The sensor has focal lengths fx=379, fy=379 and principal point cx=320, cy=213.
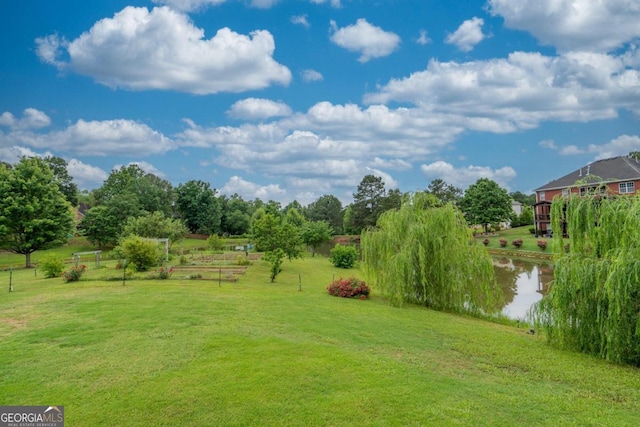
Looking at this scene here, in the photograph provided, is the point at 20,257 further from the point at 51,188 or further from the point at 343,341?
the point at 343,341

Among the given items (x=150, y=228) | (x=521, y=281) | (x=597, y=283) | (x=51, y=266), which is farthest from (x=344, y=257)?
(x=597, y=283)

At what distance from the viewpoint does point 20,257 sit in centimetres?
3400

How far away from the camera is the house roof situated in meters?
39.9

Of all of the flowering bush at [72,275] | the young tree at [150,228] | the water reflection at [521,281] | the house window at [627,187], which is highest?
the house window at [627,187]

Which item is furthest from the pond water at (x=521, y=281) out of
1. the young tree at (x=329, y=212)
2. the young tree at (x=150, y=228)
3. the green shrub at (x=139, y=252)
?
the young tree at (x=329, y=212)

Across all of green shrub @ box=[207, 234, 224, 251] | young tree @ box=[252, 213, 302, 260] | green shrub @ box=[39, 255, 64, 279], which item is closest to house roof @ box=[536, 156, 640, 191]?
young tree @ box=[252, 213, 302, 260]

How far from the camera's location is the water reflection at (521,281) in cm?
1702

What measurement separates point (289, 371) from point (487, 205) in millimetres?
50806

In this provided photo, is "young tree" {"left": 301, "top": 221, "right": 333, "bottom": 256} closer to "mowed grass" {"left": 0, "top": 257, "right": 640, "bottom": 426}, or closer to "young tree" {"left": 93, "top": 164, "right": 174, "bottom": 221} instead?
"young tree" {"left": 93, "top": 164, "right": 174, "bottom": 221}

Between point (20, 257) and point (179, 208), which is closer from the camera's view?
point (20, 257)

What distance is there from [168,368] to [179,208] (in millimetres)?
53032

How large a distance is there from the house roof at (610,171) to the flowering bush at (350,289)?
106 ft

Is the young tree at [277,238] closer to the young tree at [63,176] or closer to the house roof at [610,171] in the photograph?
the house roof at [610,171]

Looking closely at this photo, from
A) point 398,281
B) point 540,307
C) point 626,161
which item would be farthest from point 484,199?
point 540,307
